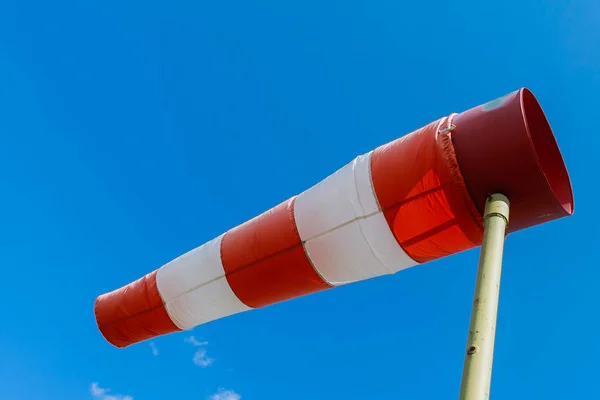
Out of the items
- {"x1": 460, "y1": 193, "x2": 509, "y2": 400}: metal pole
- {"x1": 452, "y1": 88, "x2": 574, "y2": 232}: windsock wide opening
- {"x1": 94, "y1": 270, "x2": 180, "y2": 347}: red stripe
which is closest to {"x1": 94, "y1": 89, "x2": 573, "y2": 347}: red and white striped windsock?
{"x1": 452, "y1": 88, "x2": 574, "y2": 232}: windsock wide opening

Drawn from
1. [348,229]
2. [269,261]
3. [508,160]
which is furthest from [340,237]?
[508,160]

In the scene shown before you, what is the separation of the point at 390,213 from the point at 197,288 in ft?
7.71

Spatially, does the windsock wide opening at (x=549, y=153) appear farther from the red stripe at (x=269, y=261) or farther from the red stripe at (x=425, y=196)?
the red stripe at (x=269, y=261)

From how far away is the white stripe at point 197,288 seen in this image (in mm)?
4684

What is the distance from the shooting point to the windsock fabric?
128 inches

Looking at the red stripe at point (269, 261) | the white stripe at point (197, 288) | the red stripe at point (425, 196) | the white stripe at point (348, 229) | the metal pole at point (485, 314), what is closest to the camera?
the metal pole at point (485, 314)

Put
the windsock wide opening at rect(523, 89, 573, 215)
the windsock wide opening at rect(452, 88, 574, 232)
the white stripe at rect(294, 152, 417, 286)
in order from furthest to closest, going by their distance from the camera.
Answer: the white stripe at rect(294, 152, 417, 286), the windsock wide opening at rect(523, 89, 573, 215), the windsock wide opening at rect(452, 88, 574, 232)

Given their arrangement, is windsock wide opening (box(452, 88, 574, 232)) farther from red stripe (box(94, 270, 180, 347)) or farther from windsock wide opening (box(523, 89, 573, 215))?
red stripe (box(94, 270, 180, 347))

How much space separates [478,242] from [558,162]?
2.54 ft

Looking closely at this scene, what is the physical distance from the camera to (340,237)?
12.4 feet

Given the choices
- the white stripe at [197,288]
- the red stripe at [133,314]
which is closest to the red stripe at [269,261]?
the white stripe at [197,288]

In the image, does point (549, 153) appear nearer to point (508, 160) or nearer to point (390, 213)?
point (508, 160)

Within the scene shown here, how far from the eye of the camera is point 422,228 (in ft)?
11.2

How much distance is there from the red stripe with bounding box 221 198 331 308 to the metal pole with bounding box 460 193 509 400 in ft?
5.42
